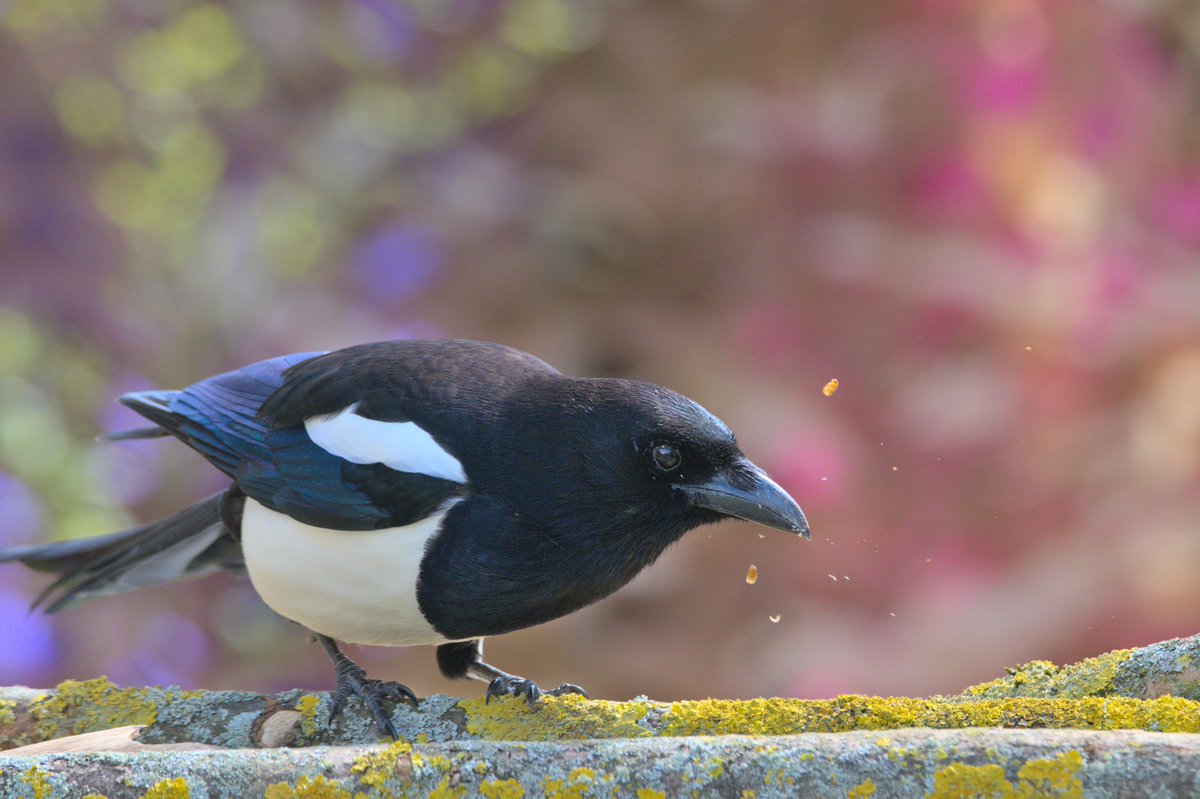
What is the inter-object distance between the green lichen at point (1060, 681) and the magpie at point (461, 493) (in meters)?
0.32

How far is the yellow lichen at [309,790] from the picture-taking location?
1.28 metres

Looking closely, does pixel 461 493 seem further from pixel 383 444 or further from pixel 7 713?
pixel 7 713

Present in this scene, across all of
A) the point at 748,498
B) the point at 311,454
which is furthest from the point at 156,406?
the point at 748,498

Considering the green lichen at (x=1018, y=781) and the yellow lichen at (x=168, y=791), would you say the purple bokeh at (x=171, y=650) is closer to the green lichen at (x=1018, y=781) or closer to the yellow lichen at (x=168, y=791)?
the yellow lichen at (x=168, y=791)

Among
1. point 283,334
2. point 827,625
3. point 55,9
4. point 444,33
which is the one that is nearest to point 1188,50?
point 827,625

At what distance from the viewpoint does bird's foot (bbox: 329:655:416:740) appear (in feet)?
5.88

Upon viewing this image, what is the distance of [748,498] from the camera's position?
1836mm

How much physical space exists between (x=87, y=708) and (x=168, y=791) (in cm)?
66

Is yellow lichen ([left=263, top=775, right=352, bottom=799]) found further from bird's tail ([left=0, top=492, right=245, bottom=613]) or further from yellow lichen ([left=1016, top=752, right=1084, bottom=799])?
bird's tail ([left=0, top=492, right=245, bottom=613])

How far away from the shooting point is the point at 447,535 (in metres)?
1.87

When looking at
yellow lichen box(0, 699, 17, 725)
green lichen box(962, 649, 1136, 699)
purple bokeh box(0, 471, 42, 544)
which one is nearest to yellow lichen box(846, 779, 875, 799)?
green lichen box(962, 649, 1136, 699)

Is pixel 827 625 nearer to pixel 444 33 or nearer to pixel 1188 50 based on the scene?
pixel 1188 50

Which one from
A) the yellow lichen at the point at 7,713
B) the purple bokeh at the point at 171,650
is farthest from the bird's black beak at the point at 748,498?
the purple bokeh at the point at 171,650

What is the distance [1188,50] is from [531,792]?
8.45ft
